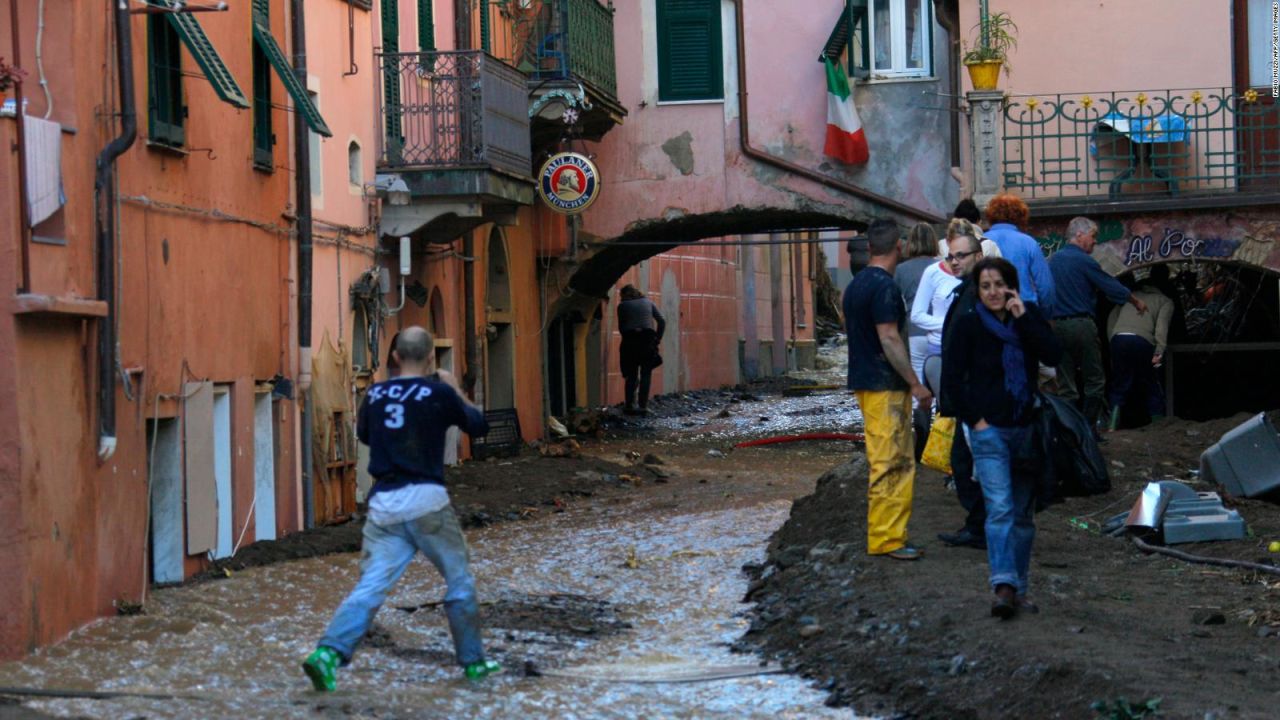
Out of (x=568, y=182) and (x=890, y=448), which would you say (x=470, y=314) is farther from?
(x=890, y=448)

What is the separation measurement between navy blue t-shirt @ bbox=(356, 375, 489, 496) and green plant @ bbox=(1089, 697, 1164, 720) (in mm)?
3180

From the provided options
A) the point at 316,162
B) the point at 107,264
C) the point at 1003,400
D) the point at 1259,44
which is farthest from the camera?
the point at 1259,44

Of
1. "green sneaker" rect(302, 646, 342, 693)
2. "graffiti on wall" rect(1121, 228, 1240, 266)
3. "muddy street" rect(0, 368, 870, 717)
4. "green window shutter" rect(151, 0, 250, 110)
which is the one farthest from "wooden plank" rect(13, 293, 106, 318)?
"graffiti on wall" rect(1121, 228, 1240, 266)

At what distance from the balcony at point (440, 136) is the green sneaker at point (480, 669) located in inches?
444

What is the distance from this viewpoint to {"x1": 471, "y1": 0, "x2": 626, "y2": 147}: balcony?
23.5 metres

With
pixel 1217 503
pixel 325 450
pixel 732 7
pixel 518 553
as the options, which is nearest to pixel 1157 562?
pixel 1217 503

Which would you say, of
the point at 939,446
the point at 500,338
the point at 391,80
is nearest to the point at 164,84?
the point at 939,446

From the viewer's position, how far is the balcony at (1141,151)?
816 inches

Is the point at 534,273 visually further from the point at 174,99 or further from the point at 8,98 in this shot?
the point at 8,98

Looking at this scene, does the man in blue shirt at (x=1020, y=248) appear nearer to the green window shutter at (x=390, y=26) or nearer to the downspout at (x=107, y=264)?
the downspout at (x=107, y=264)

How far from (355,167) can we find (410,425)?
35.5 ft

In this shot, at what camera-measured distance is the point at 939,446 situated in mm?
12969

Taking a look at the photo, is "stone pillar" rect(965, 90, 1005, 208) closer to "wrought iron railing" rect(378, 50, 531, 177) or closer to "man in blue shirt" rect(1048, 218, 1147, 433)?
"wrought iron railing" rect(378, 50, 531, 177)

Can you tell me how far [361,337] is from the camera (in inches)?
753
